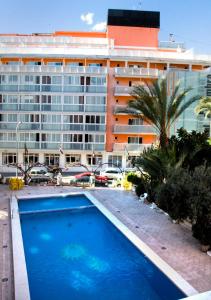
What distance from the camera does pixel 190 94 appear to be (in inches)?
1458

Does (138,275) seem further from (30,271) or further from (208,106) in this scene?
(208,106)

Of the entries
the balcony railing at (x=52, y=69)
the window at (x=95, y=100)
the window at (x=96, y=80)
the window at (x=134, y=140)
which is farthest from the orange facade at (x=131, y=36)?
the window at (x=134, y=140)

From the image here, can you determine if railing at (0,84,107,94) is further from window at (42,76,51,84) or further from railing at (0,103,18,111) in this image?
railing at (0,103,18,111)

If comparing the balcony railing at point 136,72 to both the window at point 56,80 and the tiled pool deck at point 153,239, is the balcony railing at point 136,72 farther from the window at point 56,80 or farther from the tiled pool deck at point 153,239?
the tiled pool deck at point 153,239

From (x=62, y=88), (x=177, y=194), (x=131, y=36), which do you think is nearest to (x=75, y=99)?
(x=62, y=88)

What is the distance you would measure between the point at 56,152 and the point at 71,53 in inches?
497

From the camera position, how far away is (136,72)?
39281mm

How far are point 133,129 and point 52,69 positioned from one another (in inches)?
496

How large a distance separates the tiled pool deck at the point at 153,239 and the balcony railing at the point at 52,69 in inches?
873

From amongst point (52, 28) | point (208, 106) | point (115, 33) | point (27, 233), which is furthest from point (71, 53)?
point (27, 233)

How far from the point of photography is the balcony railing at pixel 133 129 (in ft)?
130

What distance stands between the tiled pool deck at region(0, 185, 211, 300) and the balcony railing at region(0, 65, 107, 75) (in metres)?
22.2

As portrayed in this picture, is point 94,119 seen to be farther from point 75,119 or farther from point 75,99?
point 75,99

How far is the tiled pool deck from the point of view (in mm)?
9609
